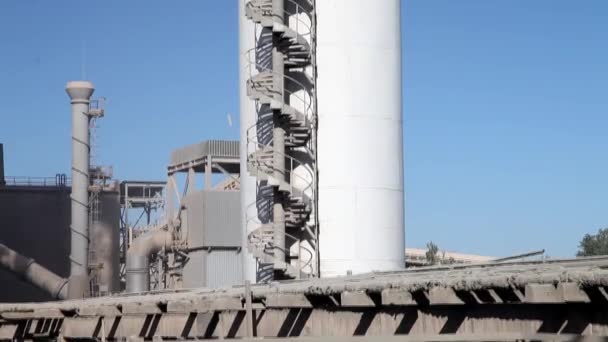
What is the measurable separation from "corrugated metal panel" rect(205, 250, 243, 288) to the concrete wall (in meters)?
12.2

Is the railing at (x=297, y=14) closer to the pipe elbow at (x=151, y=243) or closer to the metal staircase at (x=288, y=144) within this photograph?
the metal staircase at (x=288, y=144)

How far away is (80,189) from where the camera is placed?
69.9 m

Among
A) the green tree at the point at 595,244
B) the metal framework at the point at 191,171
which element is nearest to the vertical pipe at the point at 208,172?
the metal framework at the point at 191,171

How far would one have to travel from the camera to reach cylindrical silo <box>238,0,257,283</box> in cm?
3412

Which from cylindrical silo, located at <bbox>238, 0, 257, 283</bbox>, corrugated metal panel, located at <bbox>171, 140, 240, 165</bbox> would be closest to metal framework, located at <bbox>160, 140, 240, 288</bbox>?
corrugated metal panel, located at <bbox>171, 140, 240, 165</bbox>

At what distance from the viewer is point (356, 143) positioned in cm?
3241

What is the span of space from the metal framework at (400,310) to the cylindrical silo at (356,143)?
9554 mm

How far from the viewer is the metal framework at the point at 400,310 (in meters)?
12.2

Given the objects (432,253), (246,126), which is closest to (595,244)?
(432,253)

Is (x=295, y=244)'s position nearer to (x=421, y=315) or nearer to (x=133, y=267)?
(x=421, y=315)

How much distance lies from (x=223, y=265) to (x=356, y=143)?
38.7m

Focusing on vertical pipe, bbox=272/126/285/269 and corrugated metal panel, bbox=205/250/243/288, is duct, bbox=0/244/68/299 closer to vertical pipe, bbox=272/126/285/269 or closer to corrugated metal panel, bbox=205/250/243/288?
corrugated metal panel, bbox=205/250/243/288

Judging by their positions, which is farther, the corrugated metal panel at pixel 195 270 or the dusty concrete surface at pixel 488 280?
the corrugated metal panel at pixel 195 270

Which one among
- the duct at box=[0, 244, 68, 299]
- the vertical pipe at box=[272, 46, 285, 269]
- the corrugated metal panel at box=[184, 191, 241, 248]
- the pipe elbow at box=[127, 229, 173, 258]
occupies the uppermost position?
the vertical pipe at box=[272, 46, 285, 269]
